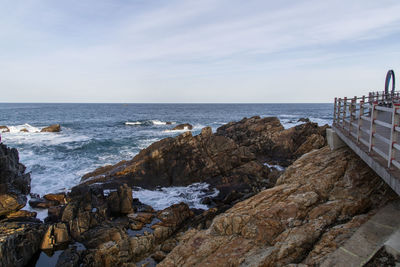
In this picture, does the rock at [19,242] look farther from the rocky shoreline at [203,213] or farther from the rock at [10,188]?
the rock at [10,188]

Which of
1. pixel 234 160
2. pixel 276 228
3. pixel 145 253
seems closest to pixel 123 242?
pixel 145 253

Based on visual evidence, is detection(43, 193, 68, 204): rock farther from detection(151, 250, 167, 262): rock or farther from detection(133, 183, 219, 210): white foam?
detection(151, 250, 167, 262): rock

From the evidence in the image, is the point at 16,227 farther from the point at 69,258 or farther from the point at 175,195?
the point at 175,195

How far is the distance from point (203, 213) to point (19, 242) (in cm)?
761

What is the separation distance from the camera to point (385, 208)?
521 centimetres

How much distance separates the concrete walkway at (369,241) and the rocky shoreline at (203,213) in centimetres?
28

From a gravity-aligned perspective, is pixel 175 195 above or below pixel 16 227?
below

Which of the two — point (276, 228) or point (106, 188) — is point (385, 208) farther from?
point (106, 188)

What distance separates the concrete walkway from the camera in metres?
3.96

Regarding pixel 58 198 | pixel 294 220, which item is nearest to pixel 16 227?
pixel 58 198

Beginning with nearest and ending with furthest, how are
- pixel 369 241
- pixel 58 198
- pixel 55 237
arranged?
pixel 369 241 < pixel 55 237 < pixel 58 198

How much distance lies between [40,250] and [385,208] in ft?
39.3

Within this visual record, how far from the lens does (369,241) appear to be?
4281 millimetres

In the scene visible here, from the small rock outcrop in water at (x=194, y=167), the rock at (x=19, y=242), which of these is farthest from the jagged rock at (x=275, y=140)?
the rock at (x=19, y=242)
